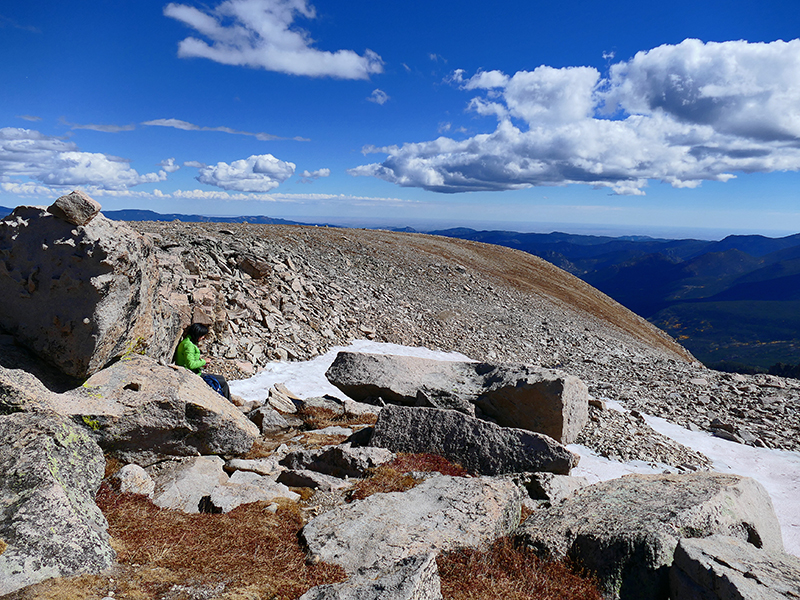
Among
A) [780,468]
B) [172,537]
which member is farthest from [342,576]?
[780,468]

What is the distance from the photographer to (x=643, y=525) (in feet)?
20.7

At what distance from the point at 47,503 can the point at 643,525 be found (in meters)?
7.68

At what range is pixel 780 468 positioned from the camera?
1337 cm

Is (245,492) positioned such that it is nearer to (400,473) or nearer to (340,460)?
(340,460)

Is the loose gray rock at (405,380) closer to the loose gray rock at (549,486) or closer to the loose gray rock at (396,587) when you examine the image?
the loose gray rock at (549,486)

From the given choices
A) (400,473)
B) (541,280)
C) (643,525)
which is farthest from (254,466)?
(541,280)

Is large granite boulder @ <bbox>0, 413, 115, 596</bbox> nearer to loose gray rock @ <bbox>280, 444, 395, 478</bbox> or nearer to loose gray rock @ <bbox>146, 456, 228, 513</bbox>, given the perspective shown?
loose gray rock @ <bbox>146, 456, 228, 513</bbox>

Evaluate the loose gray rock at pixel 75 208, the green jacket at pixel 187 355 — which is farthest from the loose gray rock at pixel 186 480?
the loose gray rock at pixel 75 208

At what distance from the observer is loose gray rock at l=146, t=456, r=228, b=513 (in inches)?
280

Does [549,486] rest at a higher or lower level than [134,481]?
lower

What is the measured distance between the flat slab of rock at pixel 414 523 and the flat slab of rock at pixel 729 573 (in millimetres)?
2389

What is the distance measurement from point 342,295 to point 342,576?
22696mm

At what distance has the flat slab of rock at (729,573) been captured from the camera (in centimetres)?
481

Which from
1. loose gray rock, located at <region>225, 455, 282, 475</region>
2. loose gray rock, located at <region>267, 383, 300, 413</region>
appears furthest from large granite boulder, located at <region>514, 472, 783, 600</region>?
loose gray rock, located at <region>267, 383, 300, 413</region>
